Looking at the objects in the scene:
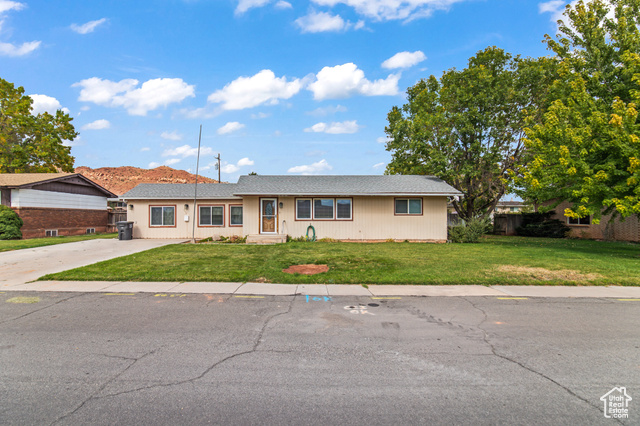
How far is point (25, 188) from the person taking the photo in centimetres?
2017

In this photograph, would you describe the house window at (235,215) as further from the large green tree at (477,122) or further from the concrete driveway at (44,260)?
the large green tree at (477,122)

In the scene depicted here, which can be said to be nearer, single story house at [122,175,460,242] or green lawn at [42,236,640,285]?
green lawn at [42,236,640,285]

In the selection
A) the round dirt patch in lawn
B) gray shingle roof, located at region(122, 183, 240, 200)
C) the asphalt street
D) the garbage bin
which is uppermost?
gray shingle roof, located at region(122, 183, 240, 200)

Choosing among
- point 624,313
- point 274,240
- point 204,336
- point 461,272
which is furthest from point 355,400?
point 274,240

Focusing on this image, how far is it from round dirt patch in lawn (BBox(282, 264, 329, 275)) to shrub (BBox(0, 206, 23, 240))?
18.9 m

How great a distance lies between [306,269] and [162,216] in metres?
13.9

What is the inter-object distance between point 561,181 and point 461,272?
27.7 feet

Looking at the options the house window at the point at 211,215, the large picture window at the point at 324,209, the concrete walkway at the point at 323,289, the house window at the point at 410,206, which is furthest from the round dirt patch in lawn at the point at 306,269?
the house window at the point at 211,215

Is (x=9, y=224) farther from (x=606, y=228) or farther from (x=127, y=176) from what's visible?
(x=127, y=176)

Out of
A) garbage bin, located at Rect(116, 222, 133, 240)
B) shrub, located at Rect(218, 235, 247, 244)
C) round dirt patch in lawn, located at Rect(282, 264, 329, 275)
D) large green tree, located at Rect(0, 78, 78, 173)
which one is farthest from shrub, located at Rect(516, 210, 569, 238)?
large green tree, located at Rect(0, 78, 78, 173)

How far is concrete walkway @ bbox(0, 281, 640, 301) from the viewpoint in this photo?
24.1 feet

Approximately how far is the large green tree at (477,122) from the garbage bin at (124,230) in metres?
18.3

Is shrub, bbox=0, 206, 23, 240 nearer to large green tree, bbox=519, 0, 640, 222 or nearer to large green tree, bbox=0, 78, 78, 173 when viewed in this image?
large green tree, bbox=0, 78, 78, 173

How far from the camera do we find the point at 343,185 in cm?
1912
